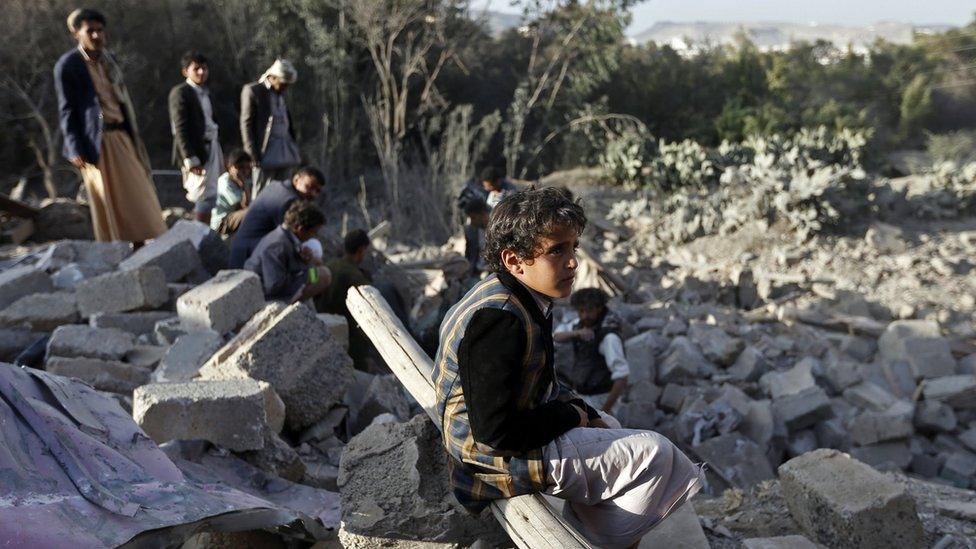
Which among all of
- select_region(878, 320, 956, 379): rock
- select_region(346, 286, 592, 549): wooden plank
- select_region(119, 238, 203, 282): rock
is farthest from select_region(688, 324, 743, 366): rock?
select_region(346, 286, 592, 549): wooden plank

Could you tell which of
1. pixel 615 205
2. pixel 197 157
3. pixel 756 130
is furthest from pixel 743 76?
pixel 197 157

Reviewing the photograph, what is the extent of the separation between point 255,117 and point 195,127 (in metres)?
0.47

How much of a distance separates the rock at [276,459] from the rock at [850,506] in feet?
6.83

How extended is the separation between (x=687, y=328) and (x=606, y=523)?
5.04m

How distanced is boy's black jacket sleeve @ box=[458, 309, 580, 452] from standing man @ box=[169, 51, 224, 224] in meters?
4.67

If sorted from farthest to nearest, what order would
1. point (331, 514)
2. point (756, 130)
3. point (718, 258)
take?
point (756, 130) < point (718, 258) < point (331, 514)

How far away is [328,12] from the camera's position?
1405 centimetres

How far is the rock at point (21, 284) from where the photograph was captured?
562cm

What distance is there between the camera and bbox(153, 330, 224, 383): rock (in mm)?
4238

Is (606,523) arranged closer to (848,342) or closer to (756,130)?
(848,342)

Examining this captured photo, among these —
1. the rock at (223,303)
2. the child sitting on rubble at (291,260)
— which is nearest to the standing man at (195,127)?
the child sitting on rubble at (291,260)

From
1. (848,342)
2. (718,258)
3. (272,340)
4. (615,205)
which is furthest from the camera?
(615,205)

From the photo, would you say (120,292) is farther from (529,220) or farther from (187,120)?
(529,220)

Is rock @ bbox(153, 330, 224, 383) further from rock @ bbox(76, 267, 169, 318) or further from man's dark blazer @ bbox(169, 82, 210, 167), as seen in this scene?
man's dark blazer @ bbox(169, 82, 210, 167)
